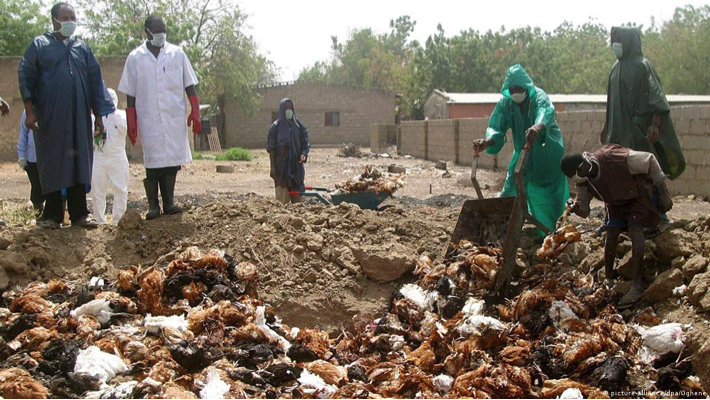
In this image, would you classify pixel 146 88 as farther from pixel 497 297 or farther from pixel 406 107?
pixel 406 107

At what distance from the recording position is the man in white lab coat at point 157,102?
Result: 5.97 metres

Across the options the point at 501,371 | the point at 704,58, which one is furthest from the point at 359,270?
the point at 704,58

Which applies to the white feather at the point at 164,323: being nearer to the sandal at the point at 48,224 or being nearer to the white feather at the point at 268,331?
the white feather at the point at 268,331

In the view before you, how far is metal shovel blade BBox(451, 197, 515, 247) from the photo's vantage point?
542cm

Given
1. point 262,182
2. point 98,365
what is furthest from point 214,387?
point 262,182

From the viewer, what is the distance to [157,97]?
6.00m

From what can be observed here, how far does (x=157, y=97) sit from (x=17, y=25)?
72.9 feet

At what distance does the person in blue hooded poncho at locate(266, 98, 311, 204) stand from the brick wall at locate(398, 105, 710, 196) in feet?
18.6

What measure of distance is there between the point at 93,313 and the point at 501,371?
8.71 feet

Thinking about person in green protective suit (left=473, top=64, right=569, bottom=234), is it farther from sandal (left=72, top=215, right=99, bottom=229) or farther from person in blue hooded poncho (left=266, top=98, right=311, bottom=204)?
person in blue hooded poncho (left=266, top=98, right=311, bottom=204)

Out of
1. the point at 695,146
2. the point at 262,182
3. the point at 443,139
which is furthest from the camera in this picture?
the point at 443,139

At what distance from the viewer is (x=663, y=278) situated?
4.49 m

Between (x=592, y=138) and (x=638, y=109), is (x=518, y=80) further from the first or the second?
(x=592, y=138)

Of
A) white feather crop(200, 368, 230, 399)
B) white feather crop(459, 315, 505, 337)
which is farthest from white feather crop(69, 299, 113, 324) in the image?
white feather crop(459, 315, 505, 337)
